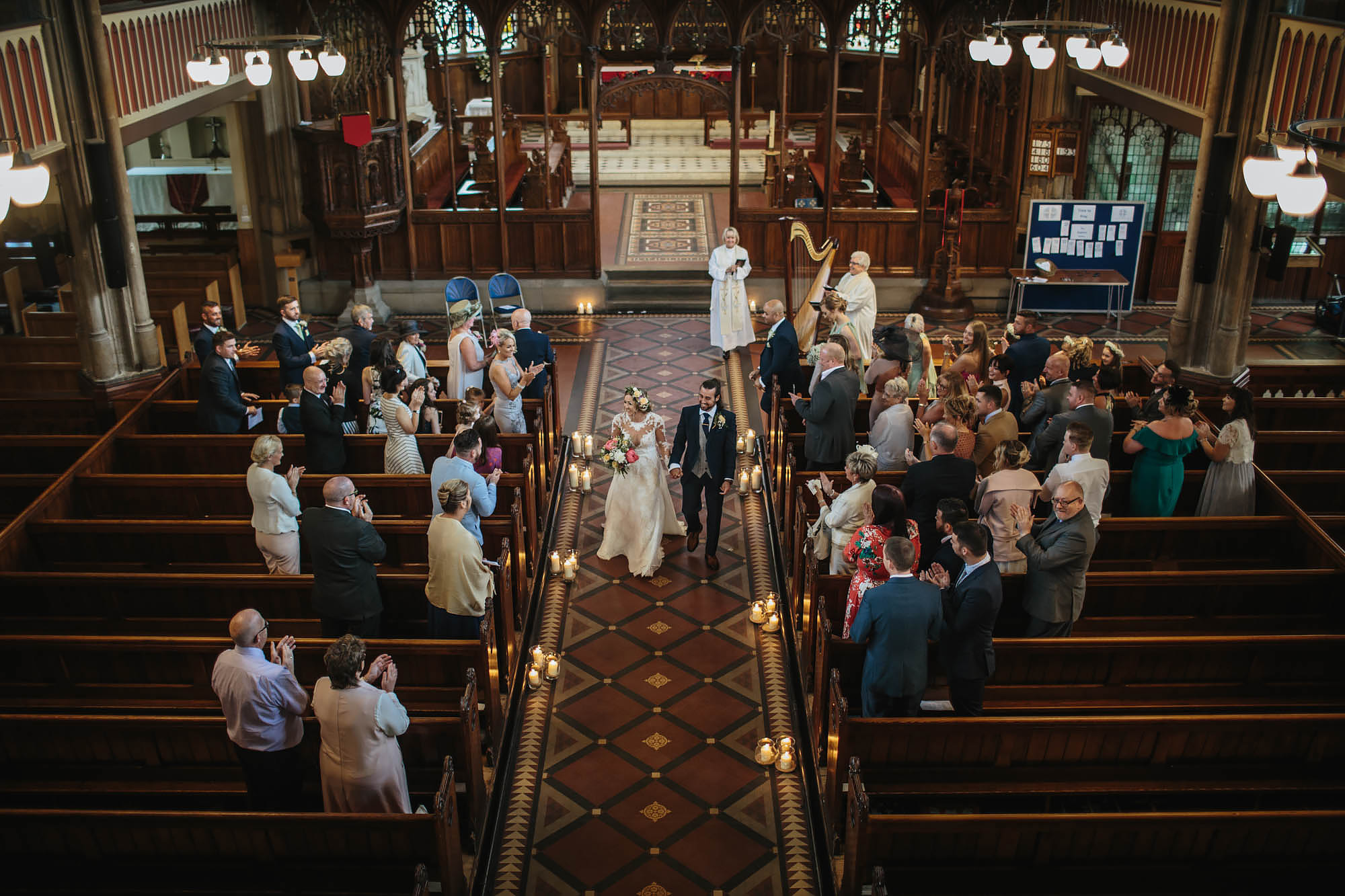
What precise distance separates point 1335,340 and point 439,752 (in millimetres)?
12208

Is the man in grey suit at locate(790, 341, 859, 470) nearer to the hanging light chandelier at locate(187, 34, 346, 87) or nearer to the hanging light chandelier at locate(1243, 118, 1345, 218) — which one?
the hanging light chandelier at locate(1243, 118, 1345, 218)

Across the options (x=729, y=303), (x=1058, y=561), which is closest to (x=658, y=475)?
(x=1058, y=561)

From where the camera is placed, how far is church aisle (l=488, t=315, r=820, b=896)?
5.77 metres

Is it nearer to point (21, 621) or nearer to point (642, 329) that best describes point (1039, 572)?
point (21, 621)

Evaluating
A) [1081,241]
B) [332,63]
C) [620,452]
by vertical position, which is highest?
[332,63]

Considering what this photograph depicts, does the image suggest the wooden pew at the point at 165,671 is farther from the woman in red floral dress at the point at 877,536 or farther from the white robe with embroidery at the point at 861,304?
the white robe with embroidery at the point at 861,304

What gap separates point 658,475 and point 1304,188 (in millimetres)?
4575

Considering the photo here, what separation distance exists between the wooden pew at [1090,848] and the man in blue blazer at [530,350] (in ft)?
17.0

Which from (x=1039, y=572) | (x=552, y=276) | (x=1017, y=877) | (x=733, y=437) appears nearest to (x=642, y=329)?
(x=552, y=276)

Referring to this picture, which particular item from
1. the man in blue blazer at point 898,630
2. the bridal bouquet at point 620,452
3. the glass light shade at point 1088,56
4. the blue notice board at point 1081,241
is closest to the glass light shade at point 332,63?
the bridal bouquet at point 620,452

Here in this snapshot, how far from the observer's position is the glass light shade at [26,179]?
216 inches

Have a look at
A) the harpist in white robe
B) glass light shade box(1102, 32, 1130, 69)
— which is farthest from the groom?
glass light shade box(1102, 32, 1130, 69)

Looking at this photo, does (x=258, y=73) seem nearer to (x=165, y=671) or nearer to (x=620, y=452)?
(x=620, y=452)

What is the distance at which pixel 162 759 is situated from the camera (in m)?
5.72
